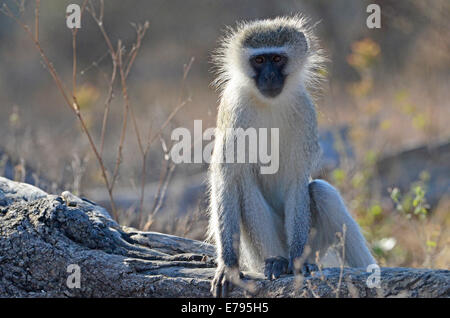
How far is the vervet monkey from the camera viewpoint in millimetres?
4641

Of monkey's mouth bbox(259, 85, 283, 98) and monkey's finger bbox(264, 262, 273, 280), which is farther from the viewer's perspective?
monkey's mouth bbox(259, 85, 283, 98)

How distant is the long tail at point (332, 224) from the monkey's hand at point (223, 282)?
1.04 m

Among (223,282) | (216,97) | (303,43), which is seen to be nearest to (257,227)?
(223,282)

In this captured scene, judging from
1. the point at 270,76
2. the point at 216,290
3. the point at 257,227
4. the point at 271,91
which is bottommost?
the point at 216,290

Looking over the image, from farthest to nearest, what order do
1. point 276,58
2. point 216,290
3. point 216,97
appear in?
point 216,97
point 276,58
point 216,290

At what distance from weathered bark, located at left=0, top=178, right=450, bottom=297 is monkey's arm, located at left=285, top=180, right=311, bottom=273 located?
1.67ft

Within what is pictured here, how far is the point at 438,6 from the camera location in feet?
36.5

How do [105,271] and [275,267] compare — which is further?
[275,267]

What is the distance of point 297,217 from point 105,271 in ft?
4.83

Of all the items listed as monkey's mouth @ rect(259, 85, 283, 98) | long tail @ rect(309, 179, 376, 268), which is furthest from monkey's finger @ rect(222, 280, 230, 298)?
monkey's mouth @ rect(259, 85, 283, 98)

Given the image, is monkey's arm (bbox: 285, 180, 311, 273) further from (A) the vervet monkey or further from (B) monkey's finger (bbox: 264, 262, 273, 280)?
(B) monkey's finger (bbox: 264, 262, 273, 280)

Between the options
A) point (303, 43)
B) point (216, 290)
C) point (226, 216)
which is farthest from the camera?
point (303, 43)

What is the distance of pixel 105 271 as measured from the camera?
13.2 feet

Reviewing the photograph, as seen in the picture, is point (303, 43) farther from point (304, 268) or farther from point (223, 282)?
point (223, 282)
